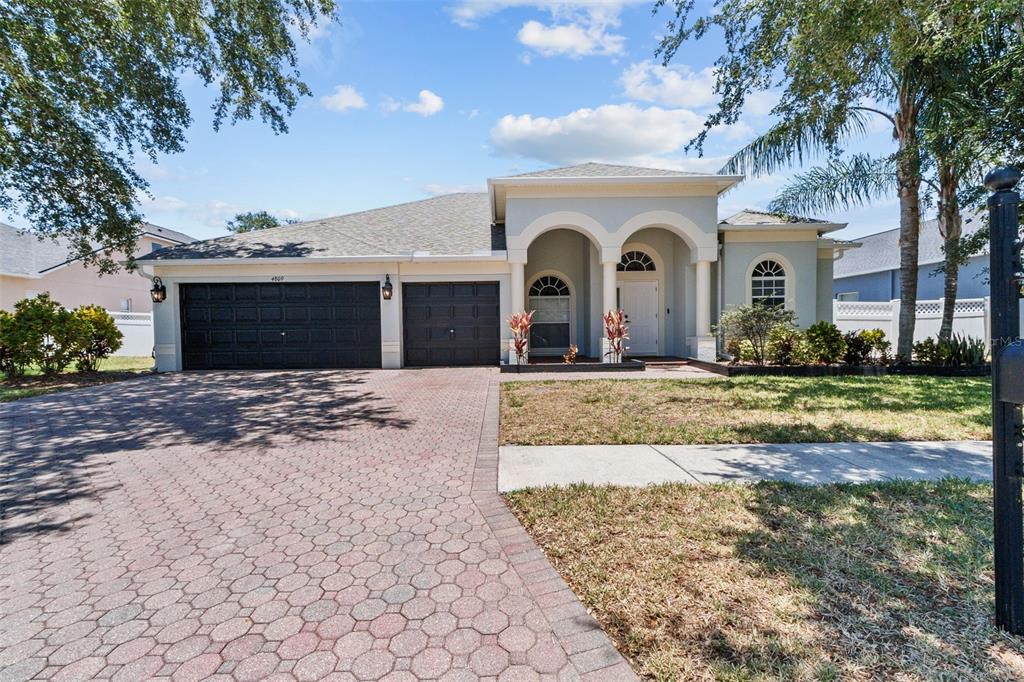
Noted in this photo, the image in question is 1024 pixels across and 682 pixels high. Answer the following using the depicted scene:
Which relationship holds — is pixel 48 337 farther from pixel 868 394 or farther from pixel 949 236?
pixel 949 236

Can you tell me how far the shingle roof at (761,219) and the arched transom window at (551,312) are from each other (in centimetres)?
537

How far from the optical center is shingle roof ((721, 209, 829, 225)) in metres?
13.8

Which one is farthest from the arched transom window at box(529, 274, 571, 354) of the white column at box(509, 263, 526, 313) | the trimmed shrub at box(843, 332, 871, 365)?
the trimmed shrub at box(843, 332, 871, 365)

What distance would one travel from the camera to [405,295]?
1410 centimetres

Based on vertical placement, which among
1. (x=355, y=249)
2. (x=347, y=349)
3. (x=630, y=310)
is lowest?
(x=347, y=349)

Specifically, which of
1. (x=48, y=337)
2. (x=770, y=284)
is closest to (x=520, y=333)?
(x=770, y=284)

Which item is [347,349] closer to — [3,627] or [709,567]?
[3,627]

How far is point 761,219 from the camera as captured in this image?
14883mm

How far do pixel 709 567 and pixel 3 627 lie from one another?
160 inches

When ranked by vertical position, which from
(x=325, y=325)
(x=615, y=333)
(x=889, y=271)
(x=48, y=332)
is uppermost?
(x=889, y=271)

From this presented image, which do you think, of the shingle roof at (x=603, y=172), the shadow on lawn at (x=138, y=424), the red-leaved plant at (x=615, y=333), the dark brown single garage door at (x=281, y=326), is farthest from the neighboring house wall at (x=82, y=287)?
the red-leaved plant at (x=615, y=333)

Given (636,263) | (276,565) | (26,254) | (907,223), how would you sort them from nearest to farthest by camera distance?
(276,565) → (907,223) → (636,263) → (26,254)

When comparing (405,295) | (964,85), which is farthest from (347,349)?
(964,85)

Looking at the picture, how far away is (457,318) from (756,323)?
789 cm
